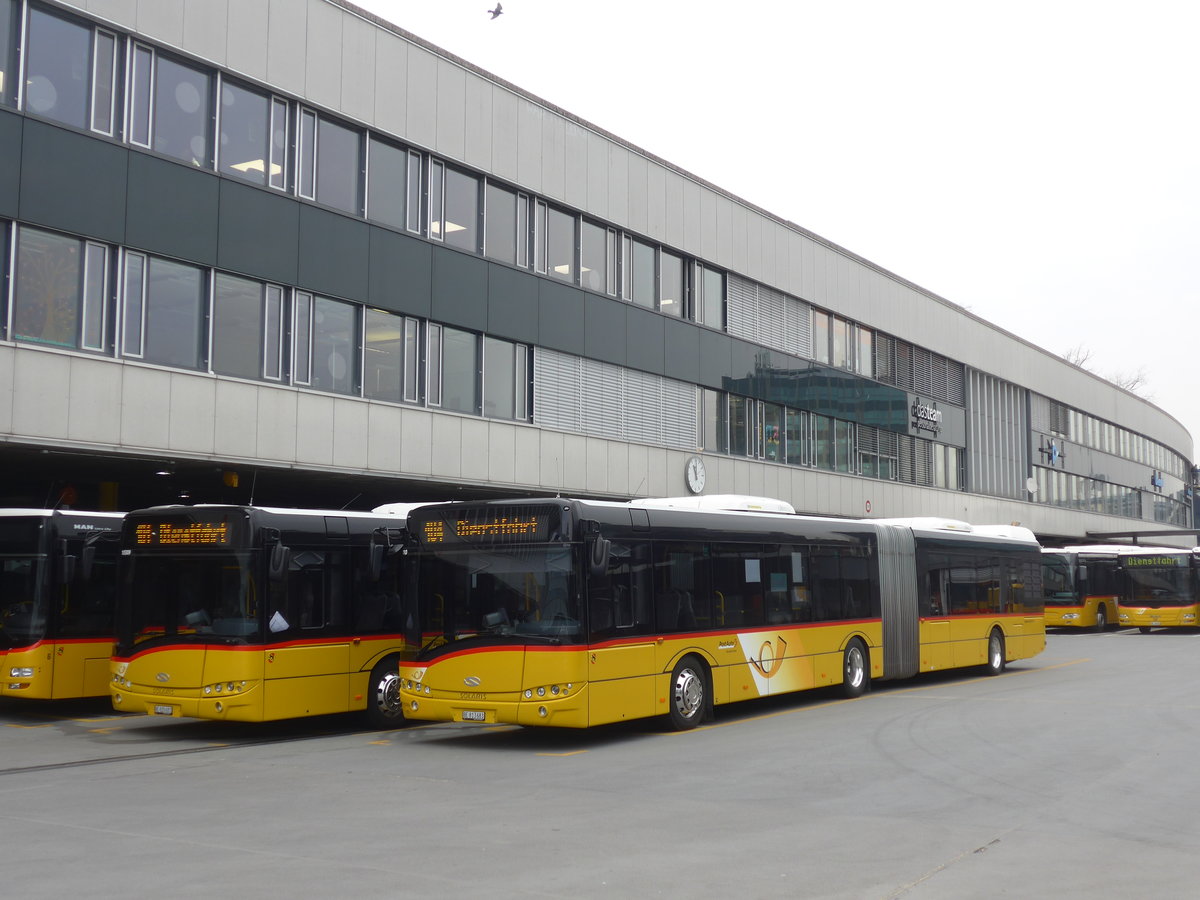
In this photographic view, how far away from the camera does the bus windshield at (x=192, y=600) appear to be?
14930mm

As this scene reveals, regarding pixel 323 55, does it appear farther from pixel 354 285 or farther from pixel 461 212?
pixel 461 212

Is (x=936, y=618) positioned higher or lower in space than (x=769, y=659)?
higher

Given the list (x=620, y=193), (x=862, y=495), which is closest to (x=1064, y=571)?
(x=862, y=495)

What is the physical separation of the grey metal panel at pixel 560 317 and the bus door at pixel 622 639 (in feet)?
44.5

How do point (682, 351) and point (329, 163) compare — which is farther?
point (682, 351)

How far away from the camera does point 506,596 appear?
14.2m

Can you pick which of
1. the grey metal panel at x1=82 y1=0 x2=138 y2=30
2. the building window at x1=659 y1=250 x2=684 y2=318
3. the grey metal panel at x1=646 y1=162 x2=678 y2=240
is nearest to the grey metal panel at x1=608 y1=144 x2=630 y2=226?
the grey metal panel at x1=646 y1=162 x2=678 y2=240

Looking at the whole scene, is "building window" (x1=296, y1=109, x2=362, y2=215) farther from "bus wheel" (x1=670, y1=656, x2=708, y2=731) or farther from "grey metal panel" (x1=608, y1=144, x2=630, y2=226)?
"bus wheel" (x1=670, y1=656, x2=708, y2=731)

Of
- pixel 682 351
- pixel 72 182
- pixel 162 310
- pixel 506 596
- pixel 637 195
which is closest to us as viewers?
pixel 506 596

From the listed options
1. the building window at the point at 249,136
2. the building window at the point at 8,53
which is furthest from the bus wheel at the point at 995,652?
the building window at the point at 8,53

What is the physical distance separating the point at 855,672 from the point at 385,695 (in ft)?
25.5

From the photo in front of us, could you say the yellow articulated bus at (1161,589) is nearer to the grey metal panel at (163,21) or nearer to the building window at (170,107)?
the building window at (170,107)

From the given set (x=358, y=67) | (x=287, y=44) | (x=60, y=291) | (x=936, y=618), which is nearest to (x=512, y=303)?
(x=358, y=67)

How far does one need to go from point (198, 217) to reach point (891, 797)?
1531 centimetres
